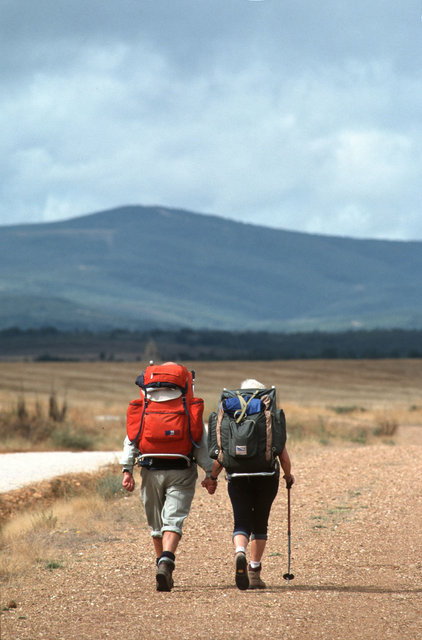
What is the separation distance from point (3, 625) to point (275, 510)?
607 centimetres

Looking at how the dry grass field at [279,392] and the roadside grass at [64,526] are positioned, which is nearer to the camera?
the roadside grass at [64,526]

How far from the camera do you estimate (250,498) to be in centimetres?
786

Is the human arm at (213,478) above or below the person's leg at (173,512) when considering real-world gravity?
above

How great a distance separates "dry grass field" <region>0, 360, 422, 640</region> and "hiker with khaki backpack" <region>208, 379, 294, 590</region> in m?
0.35

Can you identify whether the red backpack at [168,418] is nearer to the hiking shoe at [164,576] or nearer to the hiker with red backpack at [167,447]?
the hiker with red backpack at [167,447]

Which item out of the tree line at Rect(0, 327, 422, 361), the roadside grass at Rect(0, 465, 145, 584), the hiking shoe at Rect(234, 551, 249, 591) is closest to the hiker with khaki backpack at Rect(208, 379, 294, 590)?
the hiking shoe at Rect(234, 551, 249, 591)

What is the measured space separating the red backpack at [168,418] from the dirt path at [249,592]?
3.72ft

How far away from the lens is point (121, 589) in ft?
25.7

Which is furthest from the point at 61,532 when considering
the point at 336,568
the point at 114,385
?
the point at 114,385

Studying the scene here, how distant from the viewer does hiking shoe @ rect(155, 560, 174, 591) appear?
24.4ft

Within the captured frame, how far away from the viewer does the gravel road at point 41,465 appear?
1614cm

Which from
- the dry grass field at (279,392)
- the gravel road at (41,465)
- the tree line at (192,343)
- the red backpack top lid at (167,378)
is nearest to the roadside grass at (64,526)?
the gravel road at (41,465)

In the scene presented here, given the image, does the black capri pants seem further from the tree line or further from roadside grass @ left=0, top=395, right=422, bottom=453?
the tree line

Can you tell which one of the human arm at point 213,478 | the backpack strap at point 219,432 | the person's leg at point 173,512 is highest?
the backpack strap at point 219,432
